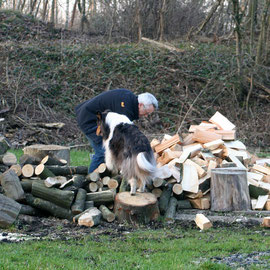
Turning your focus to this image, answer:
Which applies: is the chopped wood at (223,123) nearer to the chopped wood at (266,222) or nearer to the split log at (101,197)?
the chopped wood at (266,222)

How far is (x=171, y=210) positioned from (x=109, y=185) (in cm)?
108

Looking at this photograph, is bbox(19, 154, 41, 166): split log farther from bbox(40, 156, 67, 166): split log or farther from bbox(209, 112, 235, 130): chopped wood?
bbox(209, 112, 235, 130): chopped wood

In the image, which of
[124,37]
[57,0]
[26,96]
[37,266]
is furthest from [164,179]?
[57,0]

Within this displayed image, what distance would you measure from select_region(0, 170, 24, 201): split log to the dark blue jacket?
174 cm

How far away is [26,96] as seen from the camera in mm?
15391

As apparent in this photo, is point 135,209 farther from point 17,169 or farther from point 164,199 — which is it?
point 17,169

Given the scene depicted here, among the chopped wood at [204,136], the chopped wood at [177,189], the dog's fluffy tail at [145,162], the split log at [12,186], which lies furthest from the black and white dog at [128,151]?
the chopped wood at [204,136]

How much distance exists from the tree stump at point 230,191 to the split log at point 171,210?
66 cm

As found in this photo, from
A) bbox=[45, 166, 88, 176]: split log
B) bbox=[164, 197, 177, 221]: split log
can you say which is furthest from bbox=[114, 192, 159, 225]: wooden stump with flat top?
bbox=[45, 166, 88, 176]: split log

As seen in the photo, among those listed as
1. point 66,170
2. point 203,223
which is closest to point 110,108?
point 66,170

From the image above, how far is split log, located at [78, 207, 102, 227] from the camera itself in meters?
5.64

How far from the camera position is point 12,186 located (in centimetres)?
599

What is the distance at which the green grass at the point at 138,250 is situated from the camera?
3.87 meters

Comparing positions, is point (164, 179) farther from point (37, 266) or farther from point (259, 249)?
point (37, 266)
